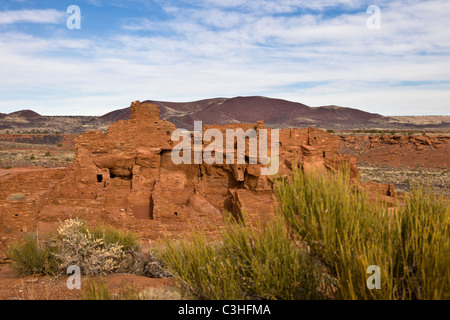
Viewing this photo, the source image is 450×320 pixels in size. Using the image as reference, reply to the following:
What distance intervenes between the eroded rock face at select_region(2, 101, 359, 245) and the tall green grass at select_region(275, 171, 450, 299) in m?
7.71

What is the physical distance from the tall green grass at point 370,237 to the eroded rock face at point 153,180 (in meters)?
7.71

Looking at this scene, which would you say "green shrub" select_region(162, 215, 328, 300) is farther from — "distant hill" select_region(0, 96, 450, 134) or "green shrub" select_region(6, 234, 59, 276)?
"distant hill" select_region(0, 96, 450, 134)

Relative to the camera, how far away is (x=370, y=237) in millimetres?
4359

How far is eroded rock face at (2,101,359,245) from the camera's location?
12.5m

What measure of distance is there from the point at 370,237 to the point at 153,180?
39.7 ft

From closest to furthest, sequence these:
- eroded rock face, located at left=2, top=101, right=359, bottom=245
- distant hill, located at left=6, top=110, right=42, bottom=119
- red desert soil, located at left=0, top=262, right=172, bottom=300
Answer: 1. red desert soil, located at left=0, top=262, right=172, bottom=300
2. eroded rock face, located at left=2, top=101, right=359, bottom=245
3. distant hill, located at left=6, top=110, right=42, bottom=119

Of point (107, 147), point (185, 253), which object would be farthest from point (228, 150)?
point (185, 253)

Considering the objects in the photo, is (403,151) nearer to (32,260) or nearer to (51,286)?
(32,260)

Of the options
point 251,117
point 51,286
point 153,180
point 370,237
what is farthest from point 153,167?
point 251,117

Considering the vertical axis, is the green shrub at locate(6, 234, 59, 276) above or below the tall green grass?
below

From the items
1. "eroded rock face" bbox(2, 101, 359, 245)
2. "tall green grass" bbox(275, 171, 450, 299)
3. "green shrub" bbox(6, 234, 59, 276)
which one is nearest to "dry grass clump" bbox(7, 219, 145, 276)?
"green shrub" bbox(6, 234, 59, 276)

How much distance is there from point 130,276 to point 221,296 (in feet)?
11.6

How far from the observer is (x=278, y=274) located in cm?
432
